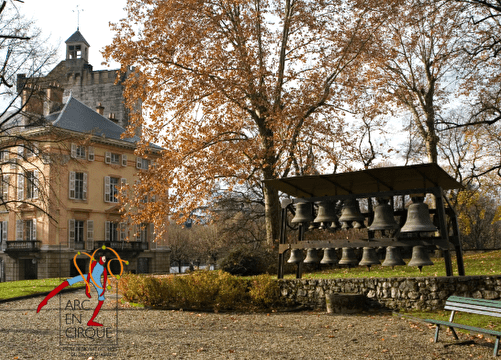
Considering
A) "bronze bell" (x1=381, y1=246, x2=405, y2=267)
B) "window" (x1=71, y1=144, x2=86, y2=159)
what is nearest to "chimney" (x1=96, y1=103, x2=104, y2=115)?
"window" (x1=71, y1=144, x2=86, y2=159)

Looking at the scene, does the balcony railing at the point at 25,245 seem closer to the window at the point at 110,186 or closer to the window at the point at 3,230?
the window at the point at 3,230

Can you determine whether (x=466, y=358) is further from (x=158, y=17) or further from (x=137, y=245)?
(x=137, y=245)

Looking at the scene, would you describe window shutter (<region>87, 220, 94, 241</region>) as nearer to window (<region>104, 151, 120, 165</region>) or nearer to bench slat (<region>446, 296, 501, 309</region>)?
window (<region>104, 151, 120, 165</region>)

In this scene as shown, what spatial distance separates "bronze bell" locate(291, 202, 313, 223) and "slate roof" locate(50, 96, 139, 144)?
102 ft

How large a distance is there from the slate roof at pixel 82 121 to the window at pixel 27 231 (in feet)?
26.4

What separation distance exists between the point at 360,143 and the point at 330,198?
22.6 metres

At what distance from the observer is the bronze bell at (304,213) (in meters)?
11.6

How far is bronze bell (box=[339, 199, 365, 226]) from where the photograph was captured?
1079 cm

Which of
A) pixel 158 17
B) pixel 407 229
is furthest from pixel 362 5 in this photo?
pixel 407 229

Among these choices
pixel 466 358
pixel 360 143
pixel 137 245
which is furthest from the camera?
pixel 137 245

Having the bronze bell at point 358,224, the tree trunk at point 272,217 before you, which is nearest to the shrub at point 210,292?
the bronze bell at point 358,224

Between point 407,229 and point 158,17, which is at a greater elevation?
point 158,17

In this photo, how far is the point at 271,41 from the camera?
20078mm

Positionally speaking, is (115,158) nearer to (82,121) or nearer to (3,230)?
(82,121)
